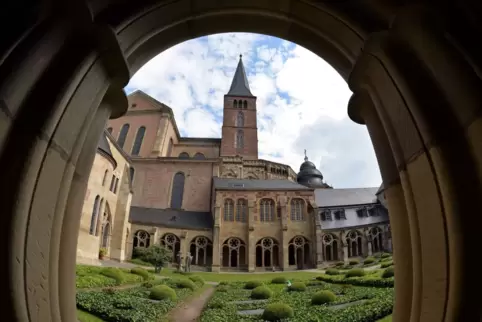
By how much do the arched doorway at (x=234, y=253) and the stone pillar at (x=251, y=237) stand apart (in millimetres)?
1080

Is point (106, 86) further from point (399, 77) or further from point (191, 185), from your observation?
point (191, 185)

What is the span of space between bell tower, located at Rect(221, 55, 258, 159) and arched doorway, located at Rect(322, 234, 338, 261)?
20385 mm

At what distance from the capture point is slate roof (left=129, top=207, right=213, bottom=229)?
38250 mm

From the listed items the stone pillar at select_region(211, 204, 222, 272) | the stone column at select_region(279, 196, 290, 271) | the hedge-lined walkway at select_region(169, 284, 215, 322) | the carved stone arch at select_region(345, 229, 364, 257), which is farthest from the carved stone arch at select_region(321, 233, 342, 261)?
the hedge-lined walkway at select_region(169, 284, 215, 322)

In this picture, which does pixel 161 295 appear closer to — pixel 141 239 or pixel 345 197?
pixel 141 239

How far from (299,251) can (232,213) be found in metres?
9.90

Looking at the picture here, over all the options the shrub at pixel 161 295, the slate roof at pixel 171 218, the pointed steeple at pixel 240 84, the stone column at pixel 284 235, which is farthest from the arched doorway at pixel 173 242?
the pointed steeple at pixel 240 84

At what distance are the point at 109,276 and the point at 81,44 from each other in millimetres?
16604

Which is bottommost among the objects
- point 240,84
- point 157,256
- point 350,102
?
point 157,256

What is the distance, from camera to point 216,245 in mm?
38219

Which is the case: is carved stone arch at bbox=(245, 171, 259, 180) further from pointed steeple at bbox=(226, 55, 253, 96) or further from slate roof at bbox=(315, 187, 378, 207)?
pointed steeple at bbox=(226, 55, 253, 96)

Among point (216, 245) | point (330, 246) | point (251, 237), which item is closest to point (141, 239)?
point (216, 245)

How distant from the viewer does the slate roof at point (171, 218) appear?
38.2 m

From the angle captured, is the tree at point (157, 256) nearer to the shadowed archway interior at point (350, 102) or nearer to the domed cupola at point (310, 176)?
the shadowed archway interior at point (350, 102)
